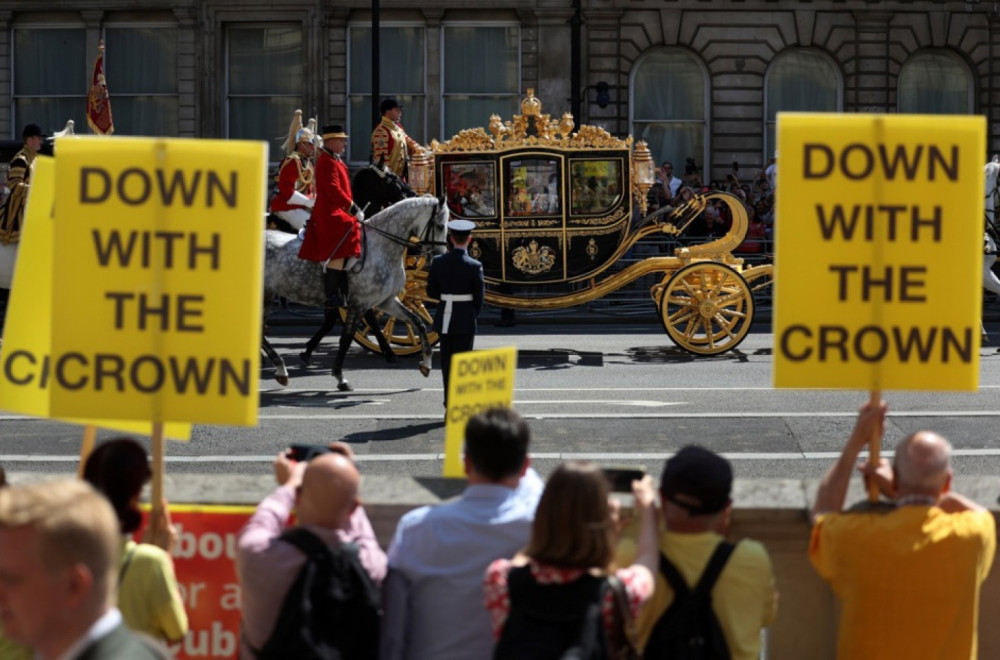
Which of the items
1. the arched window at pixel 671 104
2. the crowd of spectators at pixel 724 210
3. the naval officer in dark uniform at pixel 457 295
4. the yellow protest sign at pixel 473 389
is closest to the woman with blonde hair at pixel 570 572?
the yellow protest sign at pixel 473 389

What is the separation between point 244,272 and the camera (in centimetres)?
484

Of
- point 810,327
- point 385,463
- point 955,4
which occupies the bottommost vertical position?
point 385,463

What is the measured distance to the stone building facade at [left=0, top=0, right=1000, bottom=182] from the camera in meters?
33.2

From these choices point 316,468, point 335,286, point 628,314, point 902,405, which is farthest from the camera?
point 628,314

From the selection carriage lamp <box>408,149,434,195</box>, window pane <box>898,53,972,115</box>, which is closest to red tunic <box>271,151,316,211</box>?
carriage lamp <box>408,149,434,195</box>

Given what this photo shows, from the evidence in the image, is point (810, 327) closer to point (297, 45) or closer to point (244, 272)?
point (244, 272)

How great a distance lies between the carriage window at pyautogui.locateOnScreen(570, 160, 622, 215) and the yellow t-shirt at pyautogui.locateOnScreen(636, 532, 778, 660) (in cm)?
1407

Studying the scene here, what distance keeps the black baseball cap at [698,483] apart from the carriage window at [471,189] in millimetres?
13902

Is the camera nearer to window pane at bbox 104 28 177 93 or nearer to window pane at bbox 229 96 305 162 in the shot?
window pane at bbox 229 96 305 162

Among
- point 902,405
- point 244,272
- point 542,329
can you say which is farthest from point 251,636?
point 542,329

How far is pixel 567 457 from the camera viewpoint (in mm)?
11180

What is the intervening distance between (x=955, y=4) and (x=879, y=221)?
98.7 ft

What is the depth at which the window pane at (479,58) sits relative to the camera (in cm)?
3350

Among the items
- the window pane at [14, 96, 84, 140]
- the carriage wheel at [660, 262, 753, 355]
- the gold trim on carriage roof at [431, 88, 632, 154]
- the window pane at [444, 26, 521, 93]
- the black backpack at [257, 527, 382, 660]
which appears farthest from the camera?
the window pane at [14, 96, 84, 140]
